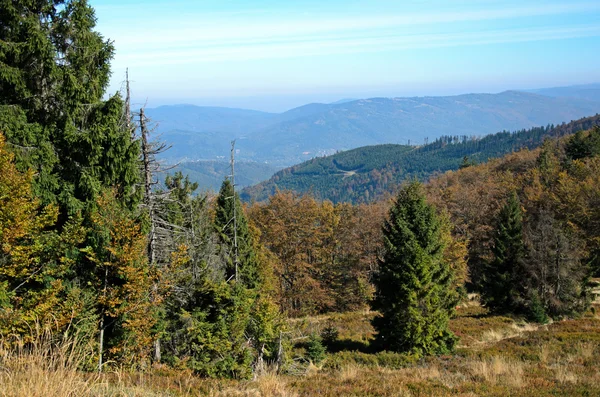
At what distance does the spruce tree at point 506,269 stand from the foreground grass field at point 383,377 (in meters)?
6.46

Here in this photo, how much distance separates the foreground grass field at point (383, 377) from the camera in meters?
4.46

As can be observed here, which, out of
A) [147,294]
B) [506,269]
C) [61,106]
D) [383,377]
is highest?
[61,106]

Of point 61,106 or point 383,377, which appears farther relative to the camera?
point 61,106

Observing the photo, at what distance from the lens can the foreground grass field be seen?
14.6 ft

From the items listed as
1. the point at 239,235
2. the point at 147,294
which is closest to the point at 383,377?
the point at 147,294

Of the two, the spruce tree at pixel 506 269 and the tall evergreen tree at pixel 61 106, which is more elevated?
the tall evergreen tree at pixel 61 106

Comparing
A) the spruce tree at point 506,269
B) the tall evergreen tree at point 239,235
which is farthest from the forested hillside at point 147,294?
the tall evergreen tree at point 239,235

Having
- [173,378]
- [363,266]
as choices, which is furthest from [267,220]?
[173,378]

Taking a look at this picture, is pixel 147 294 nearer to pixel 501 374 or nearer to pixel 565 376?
pixel 501 374

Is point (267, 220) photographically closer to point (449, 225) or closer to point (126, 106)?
point (449, 225)

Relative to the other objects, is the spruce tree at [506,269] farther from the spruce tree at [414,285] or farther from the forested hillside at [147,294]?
the spruce tree at [414,285]

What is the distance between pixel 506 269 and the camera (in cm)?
2705

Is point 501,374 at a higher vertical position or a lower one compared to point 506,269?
higher

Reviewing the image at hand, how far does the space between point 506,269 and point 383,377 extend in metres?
20.9
